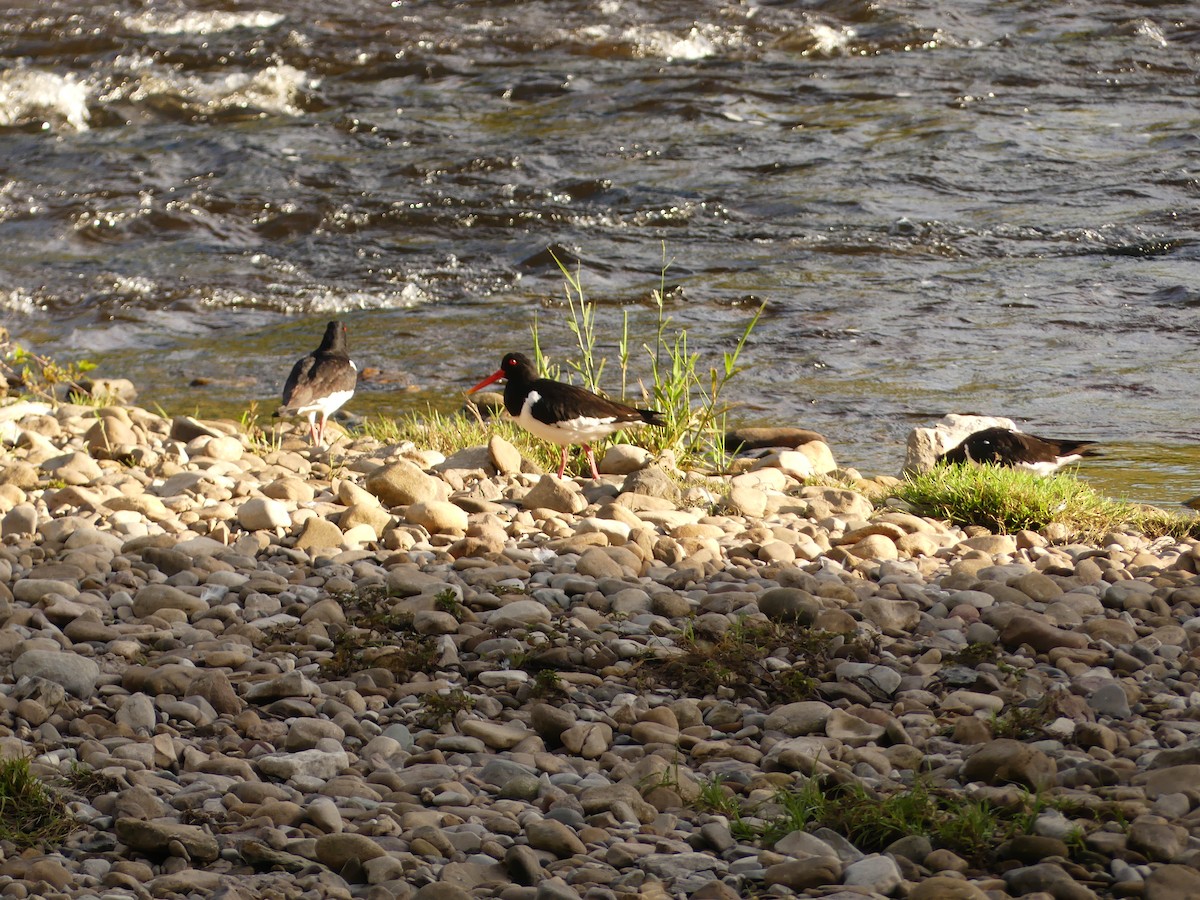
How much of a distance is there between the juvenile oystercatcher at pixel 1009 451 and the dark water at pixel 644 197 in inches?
22.5

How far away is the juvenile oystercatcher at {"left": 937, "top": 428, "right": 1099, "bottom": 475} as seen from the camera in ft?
20.0

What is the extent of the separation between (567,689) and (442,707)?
361mm

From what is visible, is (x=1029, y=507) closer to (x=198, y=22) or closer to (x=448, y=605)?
(x=448, y=605)

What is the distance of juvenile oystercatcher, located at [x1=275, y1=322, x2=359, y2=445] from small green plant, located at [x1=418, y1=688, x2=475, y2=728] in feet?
11.1

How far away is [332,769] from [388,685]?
0.52m

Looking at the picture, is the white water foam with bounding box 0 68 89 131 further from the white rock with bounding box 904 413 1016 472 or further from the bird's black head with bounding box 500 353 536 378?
the white rock with bounding box 904 413 1016 472

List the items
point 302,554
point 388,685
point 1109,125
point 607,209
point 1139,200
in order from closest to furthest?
point 388,685 < point 302,554 < point 1139,200 < point 607,209 < point 1109,125

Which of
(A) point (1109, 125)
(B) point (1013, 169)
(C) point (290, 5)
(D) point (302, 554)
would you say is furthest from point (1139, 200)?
(C) point (290, 5)

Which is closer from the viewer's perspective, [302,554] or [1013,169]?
[302,554]

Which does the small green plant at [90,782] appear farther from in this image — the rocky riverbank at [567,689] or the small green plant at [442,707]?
the small green plant at [442,707]

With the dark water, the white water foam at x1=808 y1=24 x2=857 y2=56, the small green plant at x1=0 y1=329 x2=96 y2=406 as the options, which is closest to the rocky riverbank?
the small green plant at x1=0 y1=329 x2=96 y2=406

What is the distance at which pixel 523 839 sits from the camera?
117 inches

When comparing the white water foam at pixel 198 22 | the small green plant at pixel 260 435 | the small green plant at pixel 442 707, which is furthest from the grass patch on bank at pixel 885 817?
the white water foam at pixel 198 22

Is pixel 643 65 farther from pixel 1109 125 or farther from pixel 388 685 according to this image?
pixel 388 685
